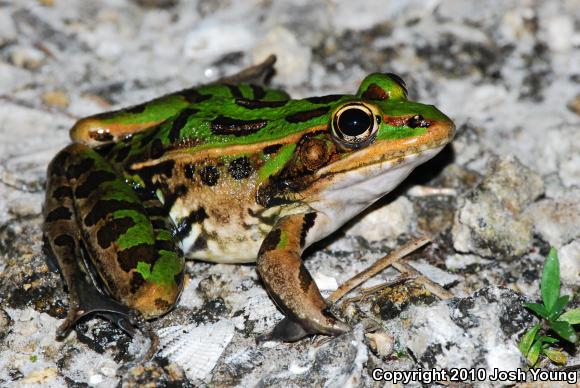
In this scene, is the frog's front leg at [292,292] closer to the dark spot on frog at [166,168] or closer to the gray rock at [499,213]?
the dark spot on frog at [166,168]

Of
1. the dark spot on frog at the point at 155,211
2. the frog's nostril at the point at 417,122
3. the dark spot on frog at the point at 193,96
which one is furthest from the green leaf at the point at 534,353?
the dark spot on frog at the point at 193,96

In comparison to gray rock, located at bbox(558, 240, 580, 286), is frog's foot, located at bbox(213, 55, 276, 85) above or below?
above

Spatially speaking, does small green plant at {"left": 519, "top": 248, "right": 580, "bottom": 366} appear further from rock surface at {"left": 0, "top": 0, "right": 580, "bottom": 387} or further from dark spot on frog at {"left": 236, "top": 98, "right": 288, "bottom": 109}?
dark spot on frog at {"left": 236, "top": 98, "right": 288, "bottom": 109}


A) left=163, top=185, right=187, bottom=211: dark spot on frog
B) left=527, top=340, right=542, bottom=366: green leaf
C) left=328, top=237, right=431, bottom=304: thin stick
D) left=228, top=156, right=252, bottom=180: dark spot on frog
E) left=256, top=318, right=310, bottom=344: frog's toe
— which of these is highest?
left=228, top=156, right=252, bottom=180: dark spot on frog

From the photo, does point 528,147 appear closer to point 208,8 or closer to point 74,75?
point 208,8

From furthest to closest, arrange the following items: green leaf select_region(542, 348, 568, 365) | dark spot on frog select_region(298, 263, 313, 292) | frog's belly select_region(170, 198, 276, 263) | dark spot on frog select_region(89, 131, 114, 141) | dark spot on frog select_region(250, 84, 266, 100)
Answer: dark spot on frog select_region(250, 84, 266, 100) → dark spot on frog select_region(89, 131, 114, 141) → frog's belly select_region(170, 198, 276, 263) → dark spot on frog select_region(298, 263, 313, 292) → green leaf select_region(542, 348, 568, 365)

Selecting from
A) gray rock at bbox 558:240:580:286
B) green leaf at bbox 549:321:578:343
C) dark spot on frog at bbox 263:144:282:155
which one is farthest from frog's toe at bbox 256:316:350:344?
gray rock at bbox 558:240:580:286
